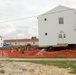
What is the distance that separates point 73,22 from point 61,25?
266 centimetres

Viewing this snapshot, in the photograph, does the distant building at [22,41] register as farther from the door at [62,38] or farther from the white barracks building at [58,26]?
the door at [62,38]

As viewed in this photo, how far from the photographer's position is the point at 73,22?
160 feet

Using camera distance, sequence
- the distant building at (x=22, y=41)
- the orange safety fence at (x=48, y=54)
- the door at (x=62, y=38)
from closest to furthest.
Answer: the orange safety fence at (x=48, y=54) → the door at (x=62, y=38) → the distant building at (x=22, y=41)

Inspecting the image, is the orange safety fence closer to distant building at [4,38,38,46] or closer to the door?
the door

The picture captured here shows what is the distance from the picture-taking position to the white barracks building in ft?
161

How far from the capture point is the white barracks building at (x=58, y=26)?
161 ft

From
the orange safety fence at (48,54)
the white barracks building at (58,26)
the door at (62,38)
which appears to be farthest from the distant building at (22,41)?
the orange safety fence at (48,54)

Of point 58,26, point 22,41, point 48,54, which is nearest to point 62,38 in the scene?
point 58,26

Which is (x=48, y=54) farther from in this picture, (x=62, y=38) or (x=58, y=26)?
(x=58, y=26)

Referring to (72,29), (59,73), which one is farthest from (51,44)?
(59,73)

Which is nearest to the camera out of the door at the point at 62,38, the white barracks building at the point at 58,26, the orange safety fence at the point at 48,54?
the orange safety fence at the point at 48,54

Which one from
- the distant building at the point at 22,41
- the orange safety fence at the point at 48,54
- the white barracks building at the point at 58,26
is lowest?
the orange safety fence at the point at 48,54

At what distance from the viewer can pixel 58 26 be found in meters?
50.5

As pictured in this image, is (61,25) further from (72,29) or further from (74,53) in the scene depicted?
(74,53)
